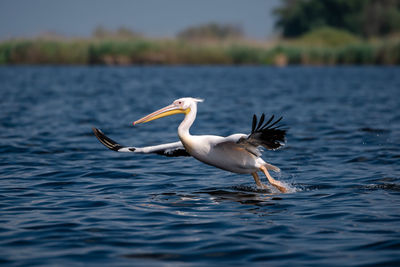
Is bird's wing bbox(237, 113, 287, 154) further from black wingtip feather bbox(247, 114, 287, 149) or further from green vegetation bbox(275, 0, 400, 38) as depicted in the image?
green vegetation bbox(275, 0, 400, 38)

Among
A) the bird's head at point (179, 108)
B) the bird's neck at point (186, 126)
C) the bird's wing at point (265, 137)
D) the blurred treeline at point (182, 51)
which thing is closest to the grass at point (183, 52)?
the blurred treeline at point (182, 51)

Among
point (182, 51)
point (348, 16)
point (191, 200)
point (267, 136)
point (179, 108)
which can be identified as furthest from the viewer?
point (348, 16)

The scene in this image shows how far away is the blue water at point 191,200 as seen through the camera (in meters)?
4.77

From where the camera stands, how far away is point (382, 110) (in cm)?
1653

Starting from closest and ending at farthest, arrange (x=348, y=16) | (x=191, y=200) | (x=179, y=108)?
(x=191, y=200)
(x=179, y=108)
(x=348, y=16)

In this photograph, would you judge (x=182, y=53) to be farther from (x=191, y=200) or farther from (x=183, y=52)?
(x=191, y=200)

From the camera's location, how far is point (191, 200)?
21.7 ft

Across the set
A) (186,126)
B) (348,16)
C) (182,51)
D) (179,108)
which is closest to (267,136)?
(186,126)

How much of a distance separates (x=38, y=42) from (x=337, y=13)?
46.1 m

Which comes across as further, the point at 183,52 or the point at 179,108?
the point at 183,52

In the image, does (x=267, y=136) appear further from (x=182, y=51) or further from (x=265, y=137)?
(x=182, y=51)

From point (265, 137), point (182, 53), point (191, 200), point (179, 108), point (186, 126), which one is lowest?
point (191, 200)

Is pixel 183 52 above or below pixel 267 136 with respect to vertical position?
above

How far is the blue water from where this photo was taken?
15.7 ft
